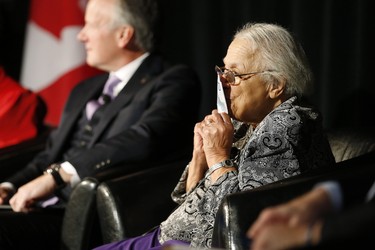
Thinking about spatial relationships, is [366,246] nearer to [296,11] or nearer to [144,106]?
[144,106]

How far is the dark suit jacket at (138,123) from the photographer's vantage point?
9.64ft

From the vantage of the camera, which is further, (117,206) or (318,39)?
(318,39)

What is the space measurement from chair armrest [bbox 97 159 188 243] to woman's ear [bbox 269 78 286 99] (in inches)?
24.2

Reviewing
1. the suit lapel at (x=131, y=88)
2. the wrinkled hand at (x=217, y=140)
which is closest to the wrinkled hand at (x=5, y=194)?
the suit lapel at (x=131, y=88)

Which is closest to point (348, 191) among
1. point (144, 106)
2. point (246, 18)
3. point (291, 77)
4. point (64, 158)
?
point (291, 77)

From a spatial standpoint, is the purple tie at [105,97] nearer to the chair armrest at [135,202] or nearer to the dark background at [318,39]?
the dark background at [318,39]

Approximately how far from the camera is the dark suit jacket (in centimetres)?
294

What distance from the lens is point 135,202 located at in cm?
268

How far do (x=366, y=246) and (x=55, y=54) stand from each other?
11.0 feet

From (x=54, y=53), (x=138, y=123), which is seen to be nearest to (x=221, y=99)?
(x=138, y=123)

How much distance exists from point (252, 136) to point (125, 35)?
1252 mm

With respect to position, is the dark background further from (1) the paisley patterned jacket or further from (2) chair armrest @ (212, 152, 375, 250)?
(2) chair armrest @ (212, 152, 375, 250)

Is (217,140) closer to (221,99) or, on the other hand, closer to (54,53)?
(221,99)

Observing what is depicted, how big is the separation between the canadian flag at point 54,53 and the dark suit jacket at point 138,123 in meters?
0.89
